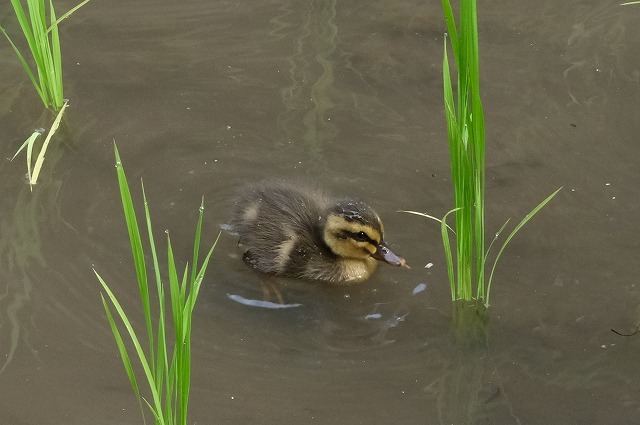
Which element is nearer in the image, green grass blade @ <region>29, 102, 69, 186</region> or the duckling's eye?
the duckling's eye

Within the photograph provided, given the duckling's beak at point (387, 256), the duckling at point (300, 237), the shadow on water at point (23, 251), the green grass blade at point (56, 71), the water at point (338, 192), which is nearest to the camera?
the water at point (338, 192)

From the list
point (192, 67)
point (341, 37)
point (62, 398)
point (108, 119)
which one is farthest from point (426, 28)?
point (62, 398)

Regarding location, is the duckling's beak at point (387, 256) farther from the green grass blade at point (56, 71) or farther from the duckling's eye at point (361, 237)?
the green grass blade at point (56, 71)

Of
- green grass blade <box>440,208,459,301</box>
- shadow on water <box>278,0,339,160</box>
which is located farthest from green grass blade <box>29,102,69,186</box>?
green grass blade <box>440,208,459,301</box>

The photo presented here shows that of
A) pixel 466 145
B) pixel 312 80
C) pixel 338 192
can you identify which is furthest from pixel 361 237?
pixel 312 80

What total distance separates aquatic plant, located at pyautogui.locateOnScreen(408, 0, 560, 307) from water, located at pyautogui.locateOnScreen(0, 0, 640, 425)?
16 centimetres

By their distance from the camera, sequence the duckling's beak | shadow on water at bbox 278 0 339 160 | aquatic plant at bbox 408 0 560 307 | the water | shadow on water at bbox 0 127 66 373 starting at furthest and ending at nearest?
shadow on water at bbox 278 0 339 160
the duckling's beak
shadow on water at bbox 0 127 66 373
the water
aquatic plant at bbox 408 0 560 307

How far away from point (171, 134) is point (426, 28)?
1.38m

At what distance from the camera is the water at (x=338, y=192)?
321 centimetres

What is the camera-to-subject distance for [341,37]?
16.1ft

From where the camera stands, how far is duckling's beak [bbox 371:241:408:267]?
3.63m

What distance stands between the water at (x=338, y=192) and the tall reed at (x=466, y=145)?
0.16 m

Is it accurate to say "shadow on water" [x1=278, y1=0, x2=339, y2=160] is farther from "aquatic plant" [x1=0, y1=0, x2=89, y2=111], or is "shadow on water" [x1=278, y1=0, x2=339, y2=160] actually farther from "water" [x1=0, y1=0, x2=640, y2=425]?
"aquatic plant" [x1=0, y1=0, x2=89, y2=111]

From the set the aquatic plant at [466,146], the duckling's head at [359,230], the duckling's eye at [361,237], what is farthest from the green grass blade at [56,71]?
the aquatic plant at [466,146]
